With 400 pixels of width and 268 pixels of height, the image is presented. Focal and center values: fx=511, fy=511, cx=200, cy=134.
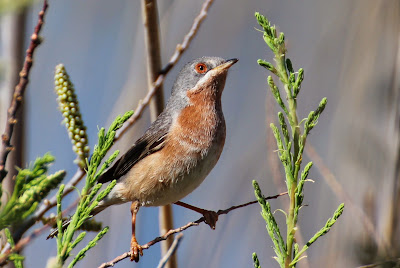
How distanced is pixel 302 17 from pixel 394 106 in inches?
77.2

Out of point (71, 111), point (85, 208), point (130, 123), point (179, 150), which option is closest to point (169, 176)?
point (179, 150)

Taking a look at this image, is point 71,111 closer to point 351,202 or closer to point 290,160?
point 290,160

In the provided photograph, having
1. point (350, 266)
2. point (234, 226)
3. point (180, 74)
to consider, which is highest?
point (180, 74)

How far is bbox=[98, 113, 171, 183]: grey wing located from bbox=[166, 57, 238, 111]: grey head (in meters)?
0.22

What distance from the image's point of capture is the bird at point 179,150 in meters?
3.45

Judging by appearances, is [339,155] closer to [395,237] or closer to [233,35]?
[395,237]

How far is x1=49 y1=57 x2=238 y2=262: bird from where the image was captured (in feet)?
11.3

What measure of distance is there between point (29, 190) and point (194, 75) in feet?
8.66

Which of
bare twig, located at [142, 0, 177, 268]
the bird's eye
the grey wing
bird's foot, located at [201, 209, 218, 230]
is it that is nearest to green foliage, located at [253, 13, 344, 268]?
bare twig, located at [142, 0, 177, 268]

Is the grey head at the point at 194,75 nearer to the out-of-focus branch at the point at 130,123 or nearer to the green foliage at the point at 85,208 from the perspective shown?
the out-of-focus branch at the point at 130,123

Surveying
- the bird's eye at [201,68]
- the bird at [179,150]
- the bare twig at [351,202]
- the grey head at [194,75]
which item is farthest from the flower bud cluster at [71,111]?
the bird's eye at [201,68]

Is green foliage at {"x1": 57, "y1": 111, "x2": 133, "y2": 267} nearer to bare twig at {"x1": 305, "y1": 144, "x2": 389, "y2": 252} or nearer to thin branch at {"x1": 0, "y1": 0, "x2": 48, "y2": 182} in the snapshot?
thin branch at {"x1": 0, "y1": 0, "x2": 48, "y2": 182}

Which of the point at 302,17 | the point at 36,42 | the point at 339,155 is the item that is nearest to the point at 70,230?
the point at 36,42

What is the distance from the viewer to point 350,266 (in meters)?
2.97
